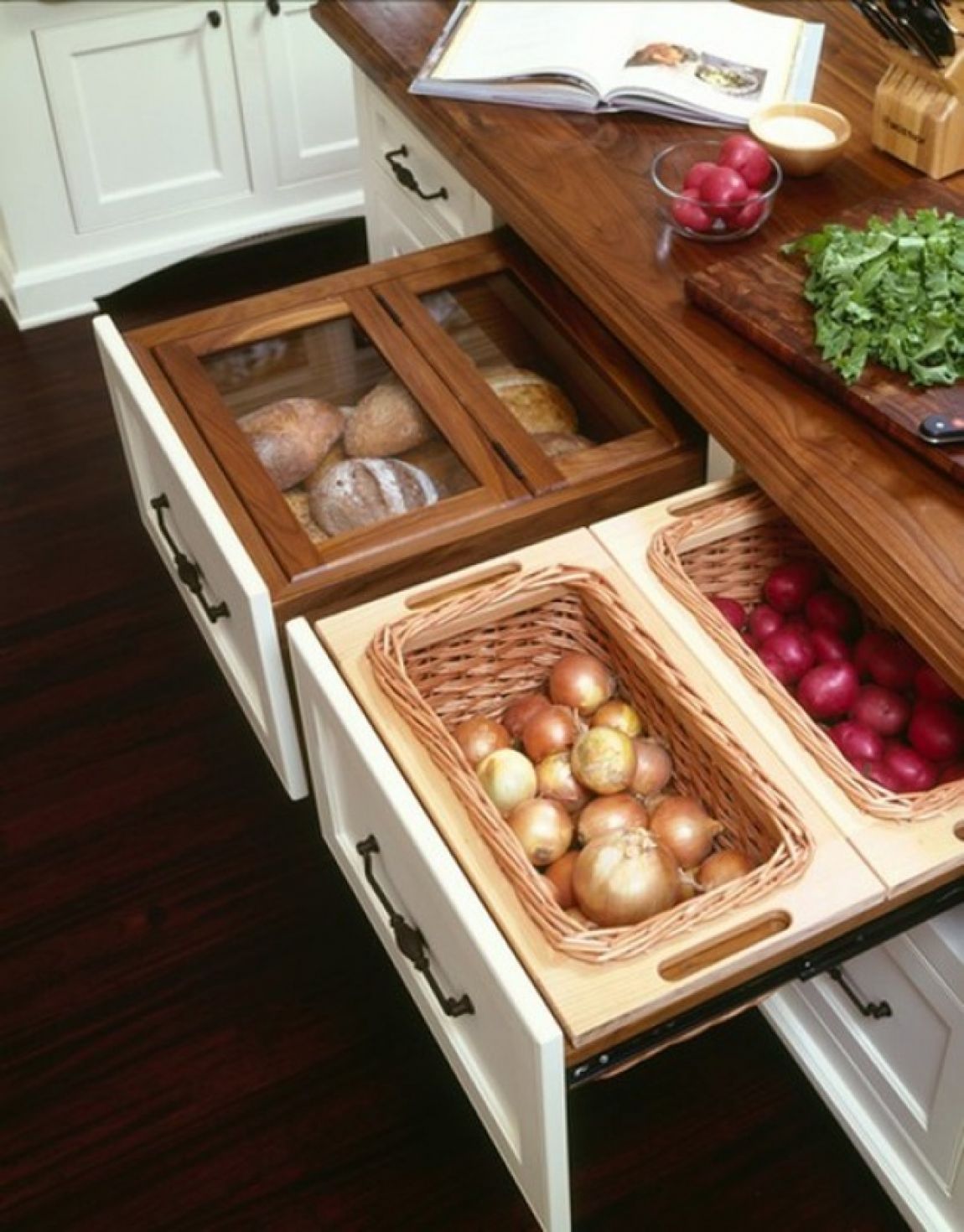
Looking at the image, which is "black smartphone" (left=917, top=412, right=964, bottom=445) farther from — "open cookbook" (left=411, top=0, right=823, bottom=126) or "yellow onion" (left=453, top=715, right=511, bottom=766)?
"open cookbook" (left=411, top=0, right=823, bottom=126)

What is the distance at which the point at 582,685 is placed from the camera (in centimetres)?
133

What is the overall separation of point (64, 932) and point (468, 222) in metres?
0.97

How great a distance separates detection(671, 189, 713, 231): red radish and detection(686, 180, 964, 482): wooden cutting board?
5cm

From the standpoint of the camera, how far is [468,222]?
1.85m

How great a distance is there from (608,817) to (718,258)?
603 millimetres

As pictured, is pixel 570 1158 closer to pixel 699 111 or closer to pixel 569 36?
pixel 699 111

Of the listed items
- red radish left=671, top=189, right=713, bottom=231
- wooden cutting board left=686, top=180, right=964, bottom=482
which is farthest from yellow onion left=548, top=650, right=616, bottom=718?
red radish left=671, top=189, right=713, bottom=231

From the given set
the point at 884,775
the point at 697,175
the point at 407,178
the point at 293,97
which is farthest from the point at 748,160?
the point at 293,97

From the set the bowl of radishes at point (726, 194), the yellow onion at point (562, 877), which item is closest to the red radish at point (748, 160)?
the bowl of radishes at point (726, 194)

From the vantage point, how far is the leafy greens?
129 cm

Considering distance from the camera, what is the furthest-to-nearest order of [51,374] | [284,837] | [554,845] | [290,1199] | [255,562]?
[51,374]
[284,837]
[290,1199]
[255,562]
[554,845]

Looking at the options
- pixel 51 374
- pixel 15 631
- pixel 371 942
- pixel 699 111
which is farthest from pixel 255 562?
pixel 51 374

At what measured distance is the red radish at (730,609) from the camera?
1.41m

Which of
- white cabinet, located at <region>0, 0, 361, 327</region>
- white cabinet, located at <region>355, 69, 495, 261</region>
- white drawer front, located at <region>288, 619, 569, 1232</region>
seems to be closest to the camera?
white drawer front, located at <region>288, 619, 569, 1232</region>
